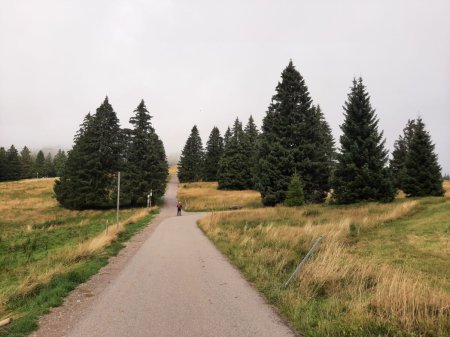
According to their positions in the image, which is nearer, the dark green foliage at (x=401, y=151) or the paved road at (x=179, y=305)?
the paved road at (x=179, y=305)

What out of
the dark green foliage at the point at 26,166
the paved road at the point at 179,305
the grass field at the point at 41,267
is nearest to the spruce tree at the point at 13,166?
the dark green foliage at the point at 26,166

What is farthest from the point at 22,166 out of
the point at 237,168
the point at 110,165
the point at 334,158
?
the point at 334,158

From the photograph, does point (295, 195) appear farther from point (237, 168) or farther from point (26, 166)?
point (26, 166)

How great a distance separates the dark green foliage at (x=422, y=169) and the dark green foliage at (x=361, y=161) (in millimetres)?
7485

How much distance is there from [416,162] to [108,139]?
36.3 metres

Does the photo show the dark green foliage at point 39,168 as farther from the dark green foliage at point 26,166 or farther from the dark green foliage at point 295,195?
the dark green foliage at point 295,195

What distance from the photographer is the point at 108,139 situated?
48.8 metres

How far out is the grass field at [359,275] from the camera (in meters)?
5.67

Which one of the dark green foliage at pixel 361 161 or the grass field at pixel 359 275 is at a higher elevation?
the dark green foliage at pixel 361 161

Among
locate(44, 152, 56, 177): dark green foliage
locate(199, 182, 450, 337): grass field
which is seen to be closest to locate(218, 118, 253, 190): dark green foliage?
locate(199, 182, 450, 337): grass field

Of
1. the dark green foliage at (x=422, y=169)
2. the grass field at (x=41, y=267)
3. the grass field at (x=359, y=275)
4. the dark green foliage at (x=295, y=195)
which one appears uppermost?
the dark green foliage at (x=422, y=169)

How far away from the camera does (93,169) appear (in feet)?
149

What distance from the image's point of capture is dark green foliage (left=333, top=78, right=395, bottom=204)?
31453mm

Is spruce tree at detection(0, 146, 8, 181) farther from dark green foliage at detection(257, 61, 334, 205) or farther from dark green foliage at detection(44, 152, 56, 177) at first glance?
dark green foliage at detection(257, 61, 334, 205)
